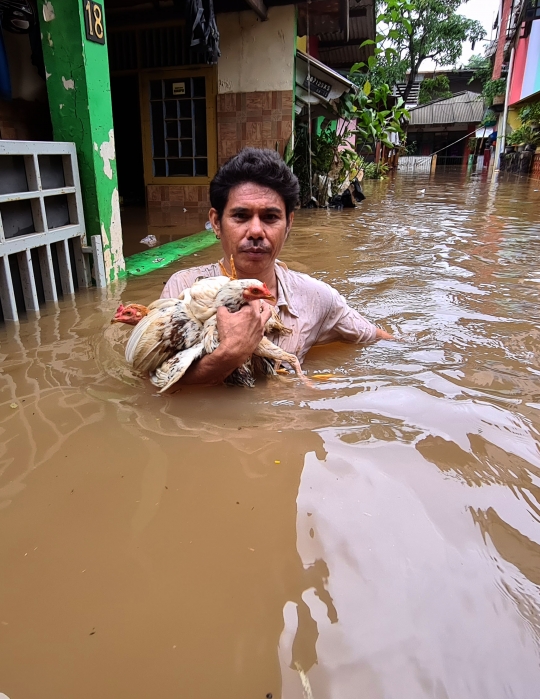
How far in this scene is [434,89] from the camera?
109 ft

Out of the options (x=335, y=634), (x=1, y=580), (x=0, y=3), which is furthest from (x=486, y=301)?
(x=0, y=3)

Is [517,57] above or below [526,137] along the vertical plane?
above

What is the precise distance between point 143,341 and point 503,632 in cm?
143

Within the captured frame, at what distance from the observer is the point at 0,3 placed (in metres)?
3.97

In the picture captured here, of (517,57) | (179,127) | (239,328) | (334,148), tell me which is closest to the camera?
(239,328)

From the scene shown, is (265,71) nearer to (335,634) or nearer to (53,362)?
(53,362)

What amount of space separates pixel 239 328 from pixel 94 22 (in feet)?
11.7

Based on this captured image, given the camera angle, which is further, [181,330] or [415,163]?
[415,163]

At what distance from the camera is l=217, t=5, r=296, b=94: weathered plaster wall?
8203mm

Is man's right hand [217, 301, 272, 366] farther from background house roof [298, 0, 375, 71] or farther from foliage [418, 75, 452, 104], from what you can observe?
foliage [418, 75, 452, 104]

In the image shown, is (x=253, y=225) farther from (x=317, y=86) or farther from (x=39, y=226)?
(x=317, y=86)

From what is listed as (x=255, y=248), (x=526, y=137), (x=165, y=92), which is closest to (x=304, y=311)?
(x=255, y=248)

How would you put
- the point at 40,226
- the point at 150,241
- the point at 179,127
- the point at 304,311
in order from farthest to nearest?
the point at 179,127 < the point at 150,241 < the point at 40,226 < the point at 304,311

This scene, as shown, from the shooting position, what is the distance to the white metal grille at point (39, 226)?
135 inches
